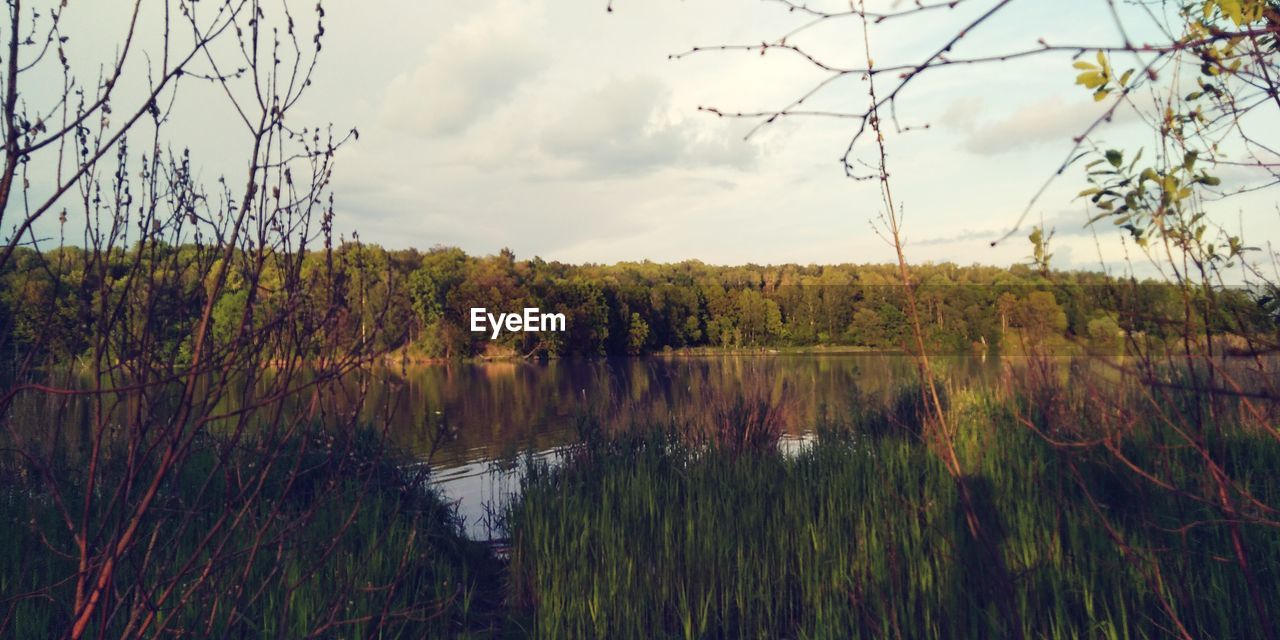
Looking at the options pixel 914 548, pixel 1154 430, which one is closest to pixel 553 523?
pixel 914 548

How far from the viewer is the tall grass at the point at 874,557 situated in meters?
3.60

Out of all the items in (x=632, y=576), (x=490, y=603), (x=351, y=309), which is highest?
(x=351, y=309)

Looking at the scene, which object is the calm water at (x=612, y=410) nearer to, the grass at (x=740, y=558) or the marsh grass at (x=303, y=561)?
the marsh grass at (x=303, y=561)

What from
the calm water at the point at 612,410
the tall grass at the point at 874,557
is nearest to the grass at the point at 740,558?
the tall grass at the point at 874,557

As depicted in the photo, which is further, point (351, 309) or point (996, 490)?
point (996, 490)

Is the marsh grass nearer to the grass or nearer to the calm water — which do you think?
the grass

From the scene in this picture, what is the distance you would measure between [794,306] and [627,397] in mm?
33080

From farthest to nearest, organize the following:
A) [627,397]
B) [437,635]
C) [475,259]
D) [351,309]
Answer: [475,259] < [627,397] < [437,635] < [351,309]

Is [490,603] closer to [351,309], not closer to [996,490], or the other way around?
[351,309]

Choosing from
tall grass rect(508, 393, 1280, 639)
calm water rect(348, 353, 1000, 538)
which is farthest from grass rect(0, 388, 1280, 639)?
calm water rect(348, 353, 1000, 538)

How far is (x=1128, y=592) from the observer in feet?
12.3

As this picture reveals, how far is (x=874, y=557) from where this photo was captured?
431 cm

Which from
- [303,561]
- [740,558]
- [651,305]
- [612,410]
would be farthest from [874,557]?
[651,305]

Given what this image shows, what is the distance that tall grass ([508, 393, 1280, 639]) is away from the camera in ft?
11.8
